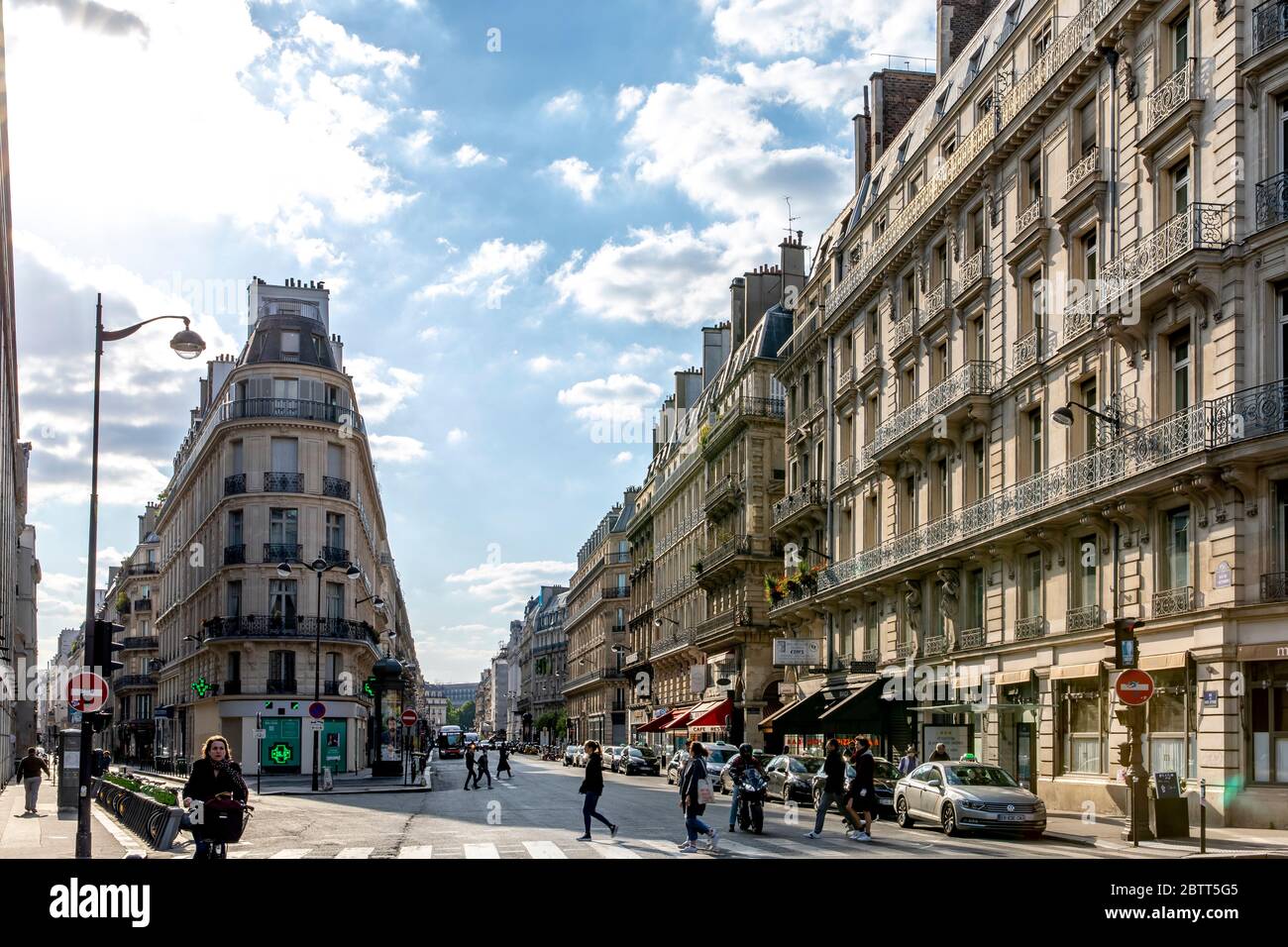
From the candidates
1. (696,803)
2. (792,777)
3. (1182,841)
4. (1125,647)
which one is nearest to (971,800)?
(1182,841)

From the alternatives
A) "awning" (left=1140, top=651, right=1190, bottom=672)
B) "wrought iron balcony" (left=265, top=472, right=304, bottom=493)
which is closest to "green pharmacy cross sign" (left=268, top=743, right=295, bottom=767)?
"wrought iron balcony" (left=265, top=472, right=304, bottom=493)

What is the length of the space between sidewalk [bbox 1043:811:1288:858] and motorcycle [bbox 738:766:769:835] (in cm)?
503

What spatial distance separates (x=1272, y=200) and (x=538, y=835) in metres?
16.6

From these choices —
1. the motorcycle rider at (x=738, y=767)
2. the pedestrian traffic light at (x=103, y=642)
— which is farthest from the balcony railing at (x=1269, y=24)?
the pedestrian traffic light at (x=103, y=642)

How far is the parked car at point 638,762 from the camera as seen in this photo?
203 feet

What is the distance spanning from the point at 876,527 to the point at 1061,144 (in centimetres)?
1676

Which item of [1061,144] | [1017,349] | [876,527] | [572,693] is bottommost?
[572,693]

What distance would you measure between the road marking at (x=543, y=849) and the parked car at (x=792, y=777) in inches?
541

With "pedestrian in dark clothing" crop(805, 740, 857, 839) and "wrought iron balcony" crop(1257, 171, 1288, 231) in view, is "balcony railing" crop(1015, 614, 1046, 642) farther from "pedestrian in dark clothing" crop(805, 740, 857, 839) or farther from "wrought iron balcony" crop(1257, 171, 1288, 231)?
"wrought iron balcony" crop(1257, 171, 1288, 231)

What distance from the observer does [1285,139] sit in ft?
80.0

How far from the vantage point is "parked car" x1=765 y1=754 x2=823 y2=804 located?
34031mm

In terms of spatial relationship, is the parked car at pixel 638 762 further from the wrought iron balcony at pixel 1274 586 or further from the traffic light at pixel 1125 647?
the wrought iron balcony at pixel 1274 586
